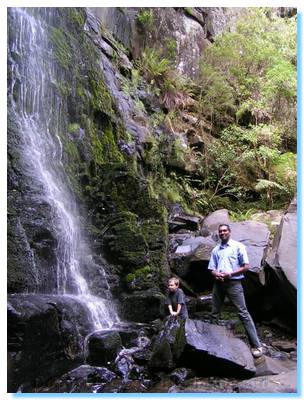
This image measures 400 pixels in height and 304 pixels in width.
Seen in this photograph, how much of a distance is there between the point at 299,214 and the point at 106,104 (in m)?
4.30

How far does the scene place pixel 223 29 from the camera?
11430 millimetres

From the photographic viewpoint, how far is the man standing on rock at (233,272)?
4.52 meters

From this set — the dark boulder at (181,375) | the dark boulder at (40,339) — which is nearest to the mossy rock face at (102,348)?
the dark boulder at (40,339)

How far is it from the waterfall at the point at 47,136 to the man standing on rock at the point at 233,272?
1.52 m

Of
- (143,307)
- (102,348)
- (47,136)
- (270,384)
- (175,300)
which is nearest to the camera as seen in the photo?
(270,384)

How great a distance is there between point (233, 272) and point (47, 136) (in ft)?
11.0

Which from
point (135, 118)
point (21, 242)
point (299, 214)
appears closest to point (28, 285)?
point (21, 242)

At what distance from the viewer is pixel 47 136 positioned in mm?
6145

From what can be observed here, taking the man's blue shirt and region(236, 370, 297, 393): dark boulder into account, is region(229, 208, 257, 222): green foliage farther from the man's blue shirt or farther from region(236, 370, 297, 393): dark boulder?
region(236, 370, 297, 393): dark boulder

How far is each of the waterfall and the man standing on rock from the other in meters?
1.52

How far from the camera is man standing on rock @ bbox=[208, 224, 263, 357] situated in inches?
178

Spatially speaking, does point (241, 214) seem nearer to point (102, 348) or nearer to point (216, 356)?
point (216, 356)

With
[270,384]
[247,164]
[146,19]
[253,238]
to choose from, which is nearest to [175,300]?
[270,384]

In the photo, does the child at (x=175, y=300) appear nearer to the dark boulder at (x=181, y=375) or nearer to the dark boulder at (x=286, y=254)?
the dark boulder at (x=181, y=375)
